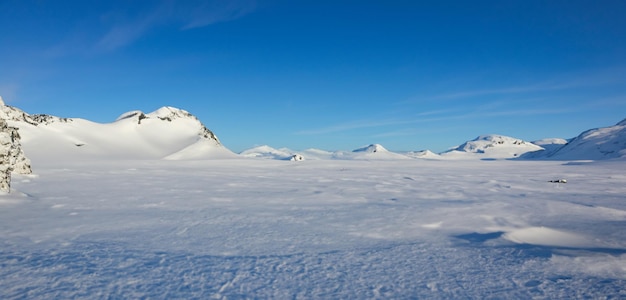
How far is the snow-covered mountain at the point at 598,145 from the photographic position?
122m

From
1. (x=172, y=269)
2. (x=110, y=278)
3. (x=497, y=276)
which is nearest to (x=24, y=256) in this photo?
Answer: (x=110, y=278)

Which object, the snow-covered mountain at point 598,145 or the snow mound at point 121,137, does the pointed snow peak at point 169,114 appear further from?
the snow-covered mountain at point 598,145

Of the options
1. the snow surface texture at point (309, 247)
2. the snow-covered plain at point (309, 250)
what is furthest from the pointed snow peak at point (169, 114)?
the snow-covered plain at point (309, 250)

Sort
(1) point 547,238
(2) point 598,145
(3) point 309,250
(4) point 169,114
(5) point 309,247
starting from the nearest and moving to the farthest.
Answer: (3) point 309,250, (5) point 309,247, (1) point 547,238, (4) point 169,114, (2) point 598,145

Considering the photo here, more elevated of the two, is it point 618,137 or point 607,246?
point 618,137

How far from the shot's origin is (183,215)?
895 centimetres

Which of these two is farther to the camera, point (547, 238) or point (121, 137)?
point (121, 137)

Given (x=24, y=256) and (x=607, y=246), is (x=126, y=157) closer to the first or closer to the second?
(x=24, y=256)

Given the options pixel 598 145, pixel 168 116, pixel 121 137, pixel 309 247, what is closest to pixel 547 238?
pixel 309 247

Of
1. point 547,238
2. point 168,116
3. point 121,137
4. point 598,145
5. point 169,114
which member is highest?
point 169,114

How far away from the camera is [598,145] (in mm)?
132125

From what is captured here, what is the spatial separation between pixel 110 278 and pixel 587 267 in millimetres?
6658

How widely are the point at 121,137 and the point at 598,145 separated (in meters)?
165

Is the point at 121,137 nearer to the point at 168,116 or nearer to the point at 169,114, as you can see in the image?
the point at 168,116
